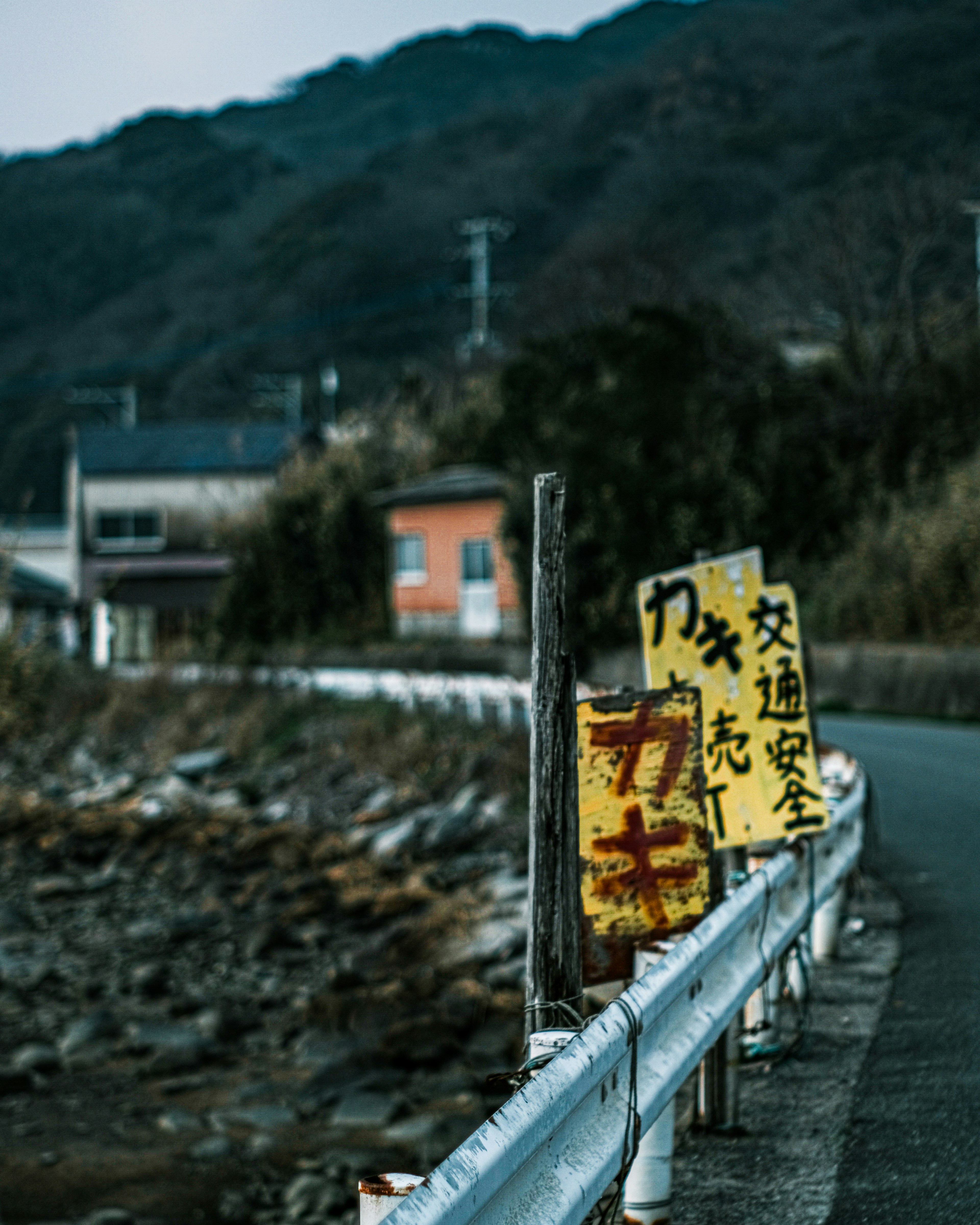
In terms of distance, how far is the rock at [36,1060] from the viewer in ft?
30.6

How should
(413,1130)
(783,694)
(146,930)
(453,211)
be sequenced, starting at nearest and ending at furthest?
1. (783,694)
2. (413,1130)
3. (146,930)
4. (453,211)

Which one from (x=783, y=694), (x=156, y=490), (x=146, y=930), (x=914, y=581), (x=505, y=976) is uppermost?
(x=156, y=490)

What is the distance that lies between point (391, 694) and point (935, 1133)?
16.9 m

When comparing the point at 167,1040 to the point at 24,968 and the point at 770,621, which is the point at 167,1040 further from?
the point at 770,621

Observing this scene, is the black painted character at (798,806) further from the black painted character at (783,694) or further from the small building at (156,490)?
the small building at (156,490)

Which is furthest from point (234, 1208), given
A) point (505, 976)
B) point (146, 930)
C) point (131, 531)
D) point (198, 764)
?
point (131, 531)

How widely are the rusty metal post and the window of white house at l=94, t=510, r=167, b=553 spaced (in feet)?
159

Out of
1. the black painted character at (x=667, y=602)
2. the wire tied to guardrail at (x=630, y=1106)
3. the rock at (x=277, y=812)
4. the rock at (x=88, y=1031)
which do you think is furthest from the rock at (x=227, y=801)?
the wire tied to guardrail at (x=630, y=1106)

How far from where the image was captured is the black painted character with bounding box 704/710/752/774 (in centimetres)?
564

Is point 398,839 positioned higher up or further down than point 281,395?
further down

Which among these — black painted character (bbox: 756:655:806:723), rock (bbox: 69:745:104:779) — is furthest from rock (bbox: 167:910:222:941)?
rock (bbox: 69:745:104:779)

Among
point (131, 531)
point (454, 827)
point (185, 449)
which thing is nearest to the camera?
point (454, 827)

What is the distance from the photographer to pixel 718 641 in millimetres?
5484

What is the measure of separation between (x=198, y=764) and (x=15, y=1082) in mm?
12225
